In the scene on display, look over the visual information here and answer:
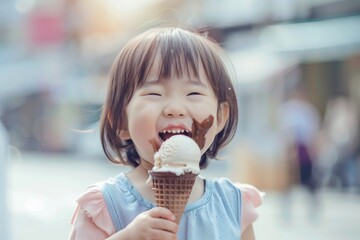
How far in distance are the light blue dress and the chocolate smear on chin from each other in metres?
0.21

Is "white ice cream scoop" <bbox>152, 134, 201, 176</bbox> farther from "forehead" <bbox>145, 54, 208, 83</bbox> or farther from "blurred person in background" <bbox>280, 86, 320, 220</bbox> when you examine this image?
"blurred person in background" <bbox>280, 86, 320, 220</bbox>

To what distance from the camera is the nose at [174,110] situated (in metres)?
1.92

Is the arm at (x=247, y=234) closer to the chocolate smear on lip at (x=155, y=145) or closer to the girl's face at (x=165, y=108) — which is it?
the girl's face at (x=165, y=108)

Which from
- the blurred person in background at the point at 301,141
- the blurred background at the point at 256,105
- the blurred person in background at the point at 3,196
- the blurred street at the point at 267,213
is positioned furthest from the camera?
the blurred person in background at the point at 301,141

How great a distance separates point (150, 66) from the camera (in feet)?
6.62

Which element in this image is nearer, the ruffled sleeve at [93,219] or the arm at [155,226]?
the arm at [155,226]

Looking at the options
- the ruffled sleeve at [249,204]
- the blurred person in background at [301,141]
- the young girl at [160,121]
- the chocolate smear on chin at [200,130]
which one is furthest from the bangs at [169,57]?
the blurred person in background at [301,141]

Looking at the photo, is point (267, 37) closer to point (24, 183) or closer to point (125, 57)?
point (24, 183)

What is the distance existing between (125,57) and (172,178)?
1.44 ft

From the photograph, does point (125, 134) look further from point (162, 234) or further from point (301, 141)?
point (301, 141)

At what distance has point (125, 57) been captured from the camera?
6.88ft

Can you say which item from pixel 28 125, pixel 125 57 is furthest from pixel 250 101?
pixel 28 125

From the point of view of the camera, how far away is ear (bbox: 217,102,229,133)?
215 centimetres

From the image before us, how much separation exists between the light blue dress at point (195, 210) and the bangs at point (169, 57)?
292 millimetres
